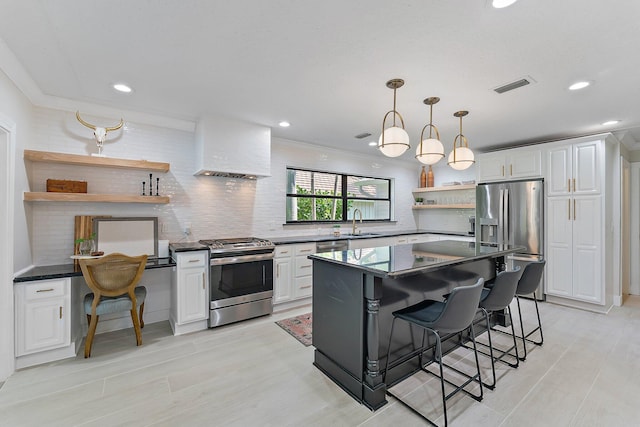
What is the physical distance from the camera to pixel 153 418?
6.22 ft

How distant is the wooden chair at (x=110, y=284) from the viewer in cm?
262

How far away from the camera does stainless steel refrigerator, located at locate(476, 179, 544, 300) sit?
170 inches

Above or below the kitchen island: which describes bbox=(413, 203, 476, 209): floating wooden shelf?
above

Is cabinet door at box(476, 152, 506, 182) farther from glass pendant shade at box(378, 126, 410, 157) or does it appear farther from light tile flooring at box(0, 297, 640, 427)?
glass pendant shade at box(378, 126, 410, 157)

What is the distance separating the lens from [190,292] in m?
3.22

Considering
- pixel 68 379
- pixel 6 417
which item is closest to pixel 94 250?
pixel 68 379

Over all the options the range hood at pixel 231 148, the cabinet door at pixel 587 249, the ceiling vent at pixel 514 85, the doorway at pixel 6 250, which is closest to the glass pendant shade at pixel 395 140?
the ceiling vent at pixel 514 85

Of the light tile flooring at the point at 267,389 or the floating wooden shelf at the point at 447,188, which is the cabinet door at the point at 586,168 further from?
the light tile flooring at the point at 267,389

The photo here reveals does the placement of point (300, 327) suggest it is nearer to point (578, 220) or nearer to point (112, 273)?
point (112, 273)

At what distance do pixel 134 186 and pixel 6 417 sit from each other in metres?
2.30

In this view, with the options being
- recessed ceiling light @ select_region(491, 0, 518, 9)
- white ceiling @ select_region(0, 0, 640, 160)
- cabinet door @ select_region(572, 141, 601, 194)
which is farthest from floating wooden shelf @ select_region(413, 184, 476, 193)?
recessed ceiling light @ select_region(491, 0, 518, 9)

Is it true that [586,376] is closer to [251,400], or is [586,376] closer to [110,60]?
[251,400]

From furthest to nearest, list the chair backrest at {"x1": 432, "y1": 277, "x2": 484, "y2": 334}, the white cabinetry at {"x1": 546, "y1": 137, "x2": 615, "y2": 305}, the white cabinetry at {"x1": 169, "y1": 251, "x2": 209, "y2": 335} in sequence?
the white cabinetry at {"x1": 546, "y1": 137, "x2": 615, "y2": 305} → the white cabinetry at {"x1": 169, "y1": 251, "x2": 209, "y2": 335} → the chair backrest at {"x1": 432, "y1": 277, "x2": 484, "y2": 334}

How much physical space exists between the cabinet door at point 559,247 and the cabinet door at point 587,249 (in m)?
0.06
